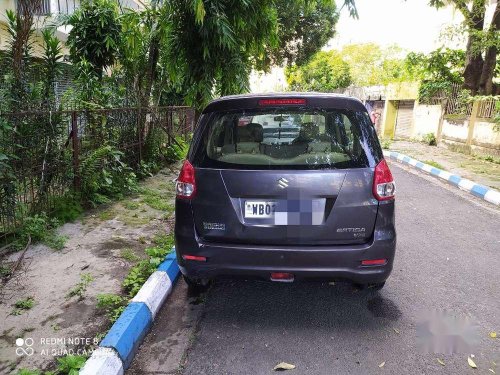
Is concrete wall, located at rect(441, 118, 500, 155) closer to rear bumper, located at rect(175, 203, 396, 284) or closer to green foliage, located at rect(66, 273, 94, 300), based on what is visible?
rear bumper, located at rect(175, 203, 396, 284)

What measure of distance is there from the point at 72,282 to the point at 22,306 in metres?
0.45

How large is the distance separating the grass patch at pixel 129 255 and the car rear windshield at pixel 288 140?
1.54m

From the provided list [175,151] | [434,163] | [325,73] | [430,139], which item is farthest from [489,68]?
[325,73]

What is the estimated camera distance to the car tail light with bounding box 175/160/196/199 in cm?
271

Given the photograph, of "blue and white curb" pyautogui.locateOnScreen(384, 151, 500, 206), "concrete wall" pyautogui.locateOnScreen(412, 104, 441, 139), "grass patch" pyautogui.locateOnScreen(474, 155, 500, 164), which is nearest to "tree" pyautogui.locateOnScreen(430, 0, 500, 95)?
"concrete wall" pyautogui.locateOnScreen(412, 104, 441, 139)

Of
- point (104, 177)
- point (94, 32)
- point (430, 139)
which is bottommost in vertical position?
point (430, 139)

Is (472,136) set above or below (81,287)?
above

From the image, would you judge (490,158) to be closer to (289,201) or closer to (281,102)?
(281,102)

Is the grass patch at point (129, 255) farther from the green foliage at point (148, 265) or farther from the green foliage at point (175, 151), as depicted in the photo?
the green foliage at point (175, 151)

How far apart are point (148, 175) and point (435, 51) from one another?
1264 centimetres

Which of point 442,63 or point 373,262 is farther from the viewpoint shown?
point 442,63

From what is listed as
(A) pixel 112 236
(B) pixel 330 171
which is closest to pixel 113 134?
(A) pixel 112 236

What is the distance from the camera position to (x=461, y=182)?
8086mm

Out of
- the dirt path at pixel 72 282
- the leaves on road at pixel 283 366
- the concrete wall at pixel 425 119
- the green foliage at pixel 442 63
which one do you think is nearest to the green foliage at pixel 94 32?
the dirt path at pixel 72 282
